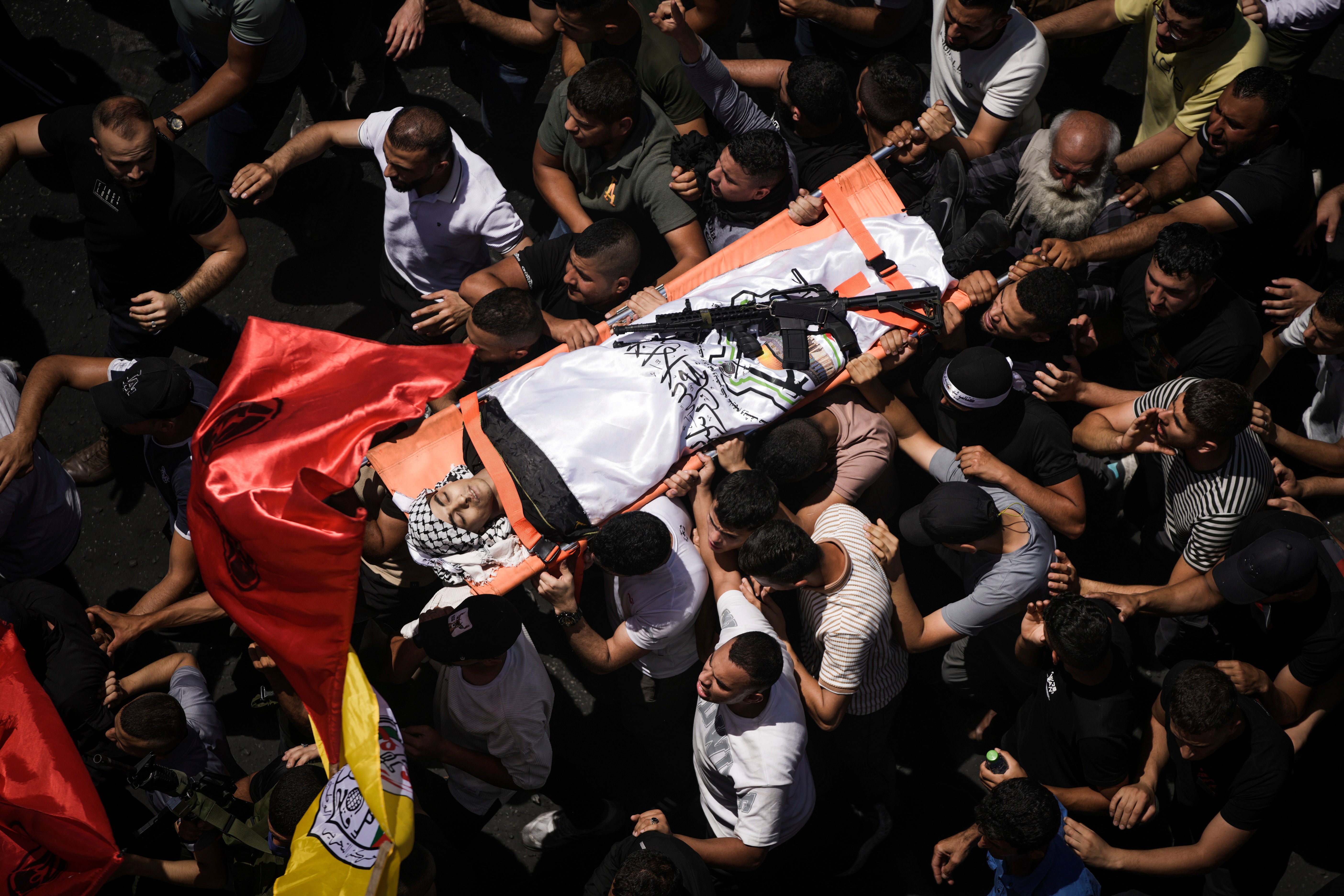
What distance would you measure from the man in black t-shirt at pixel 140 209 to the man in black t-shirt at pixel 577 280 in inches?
50.4

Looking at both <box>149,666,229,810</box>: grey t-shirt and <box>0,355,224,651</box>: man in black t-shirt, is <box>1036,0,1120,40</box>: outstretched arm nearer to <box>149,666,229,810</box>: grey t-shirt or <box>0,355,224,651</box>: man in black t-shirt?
<box>0,355,224,651</box>: man in black t-shirt

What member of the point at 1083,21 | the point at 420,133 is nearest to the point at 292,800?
the point at 420,133

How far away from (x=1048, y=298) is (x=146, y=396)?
410 cm

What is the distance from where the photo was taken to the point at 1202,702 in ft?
11.8

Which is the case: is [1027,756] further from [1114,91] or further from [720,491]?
[1114,91]

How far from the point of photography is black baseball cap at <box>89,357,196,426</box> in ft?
14.1

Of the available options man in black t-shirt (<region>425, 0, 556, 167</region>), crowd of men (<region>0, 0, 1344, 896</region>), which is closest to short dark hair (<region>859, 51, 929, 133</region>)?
crowd of men (<region>0, 0, 1344, 896</region>)

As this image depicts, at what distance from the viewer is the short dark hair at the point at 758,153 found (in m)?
4.51

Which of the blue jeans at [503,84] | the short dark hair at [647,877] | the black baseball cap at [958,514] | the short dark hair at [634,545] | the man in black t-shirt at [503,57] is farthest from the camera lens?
the blue jeans at [503,84]

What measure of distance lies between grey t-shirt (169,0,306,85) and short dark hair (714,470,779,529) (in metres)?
3.30

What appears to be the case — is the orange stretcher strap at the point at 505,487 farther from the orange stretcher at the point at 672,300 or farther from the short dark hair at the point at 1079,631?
the short dark hair at the point at 1079,631

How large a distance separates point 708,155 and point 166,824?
4362mm

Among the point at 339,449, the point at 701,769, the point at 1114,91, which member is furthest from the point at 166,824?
the point at 1114,91

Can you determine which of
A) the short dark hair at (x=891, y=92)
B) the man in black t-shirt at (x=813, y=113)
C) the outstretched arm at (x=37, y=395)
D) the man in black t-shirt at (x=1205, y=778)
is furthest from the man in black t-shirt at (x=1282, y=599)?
the outstretched arm at (x=37, y=395)
